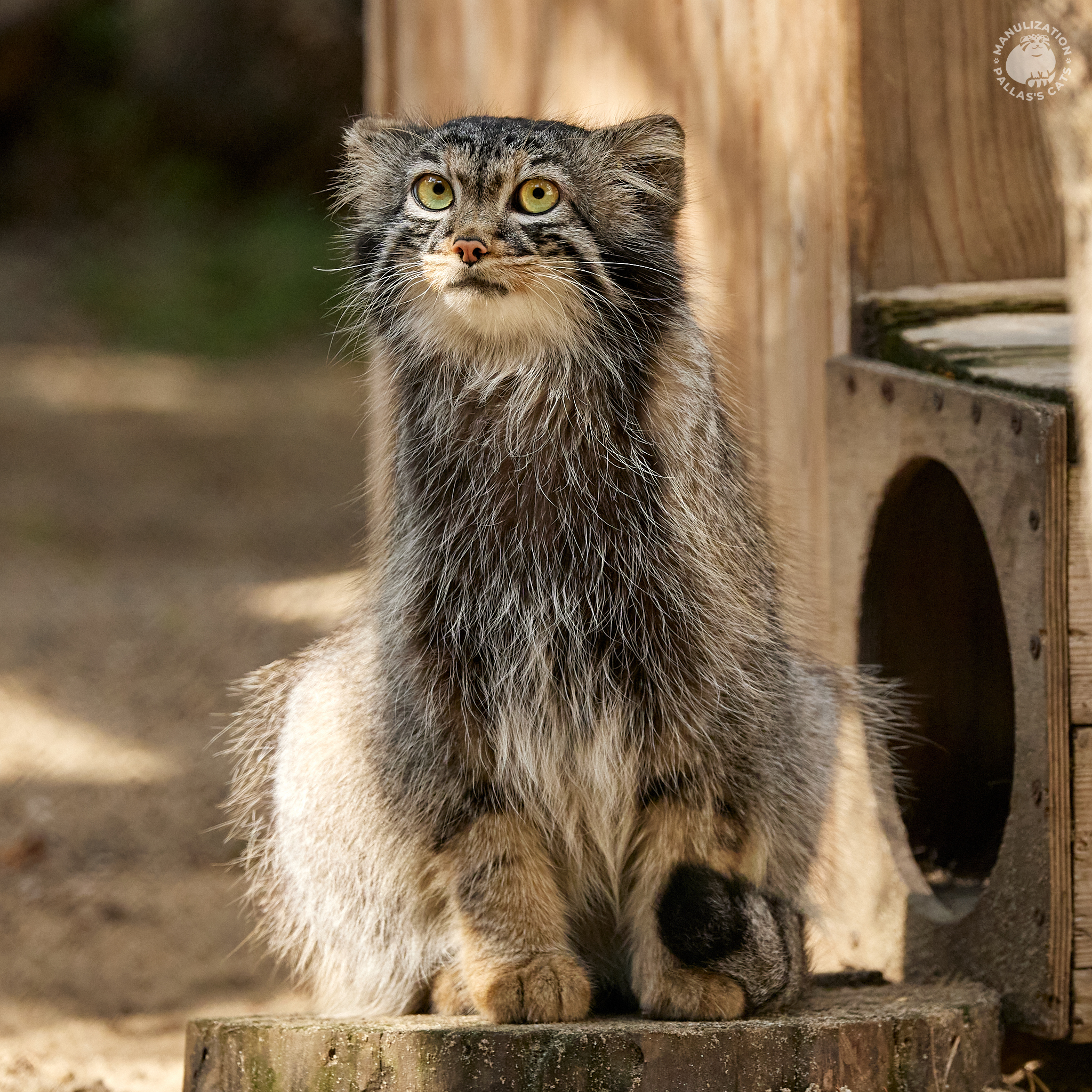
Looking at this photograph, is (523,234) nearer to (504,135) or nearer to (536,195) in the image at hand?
(536,195)

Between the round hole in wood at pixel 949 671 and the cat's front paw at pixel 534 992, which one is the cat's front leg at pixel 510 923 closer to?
the cat's front paw at pixel 534 992

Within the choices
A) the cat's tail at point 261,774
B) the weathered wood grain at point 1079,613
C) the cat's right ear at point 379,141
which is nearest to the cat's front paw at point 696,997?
the weathered wood grain at point 1079,613

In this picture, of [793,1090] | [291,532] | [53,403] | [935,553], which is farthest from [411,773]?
[53,403]

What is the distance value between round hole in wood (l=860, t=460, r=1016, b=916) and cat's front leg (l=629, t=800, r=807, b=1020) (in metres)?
1.05

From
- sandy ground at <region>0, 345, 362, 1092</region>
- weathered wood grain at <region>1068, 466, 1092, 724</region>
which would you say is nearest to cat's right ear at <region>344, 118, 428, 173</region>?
sandy ground at <region>0, 345, 362, 1092</region>

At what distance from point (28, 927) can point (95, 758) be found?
1.03 metres

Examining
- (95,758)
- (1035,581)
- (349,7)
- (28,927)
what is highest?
(349,7)

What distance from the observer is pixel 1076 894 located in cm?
253

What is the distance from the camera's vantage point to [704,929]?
89.8 inches

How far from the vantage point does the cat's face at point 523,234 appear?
2299mm

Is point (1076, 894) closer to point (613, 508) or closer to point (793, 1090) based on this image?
point (793, 1090)

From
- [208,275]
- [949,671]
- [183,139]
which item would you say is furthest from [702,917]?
[183,139]

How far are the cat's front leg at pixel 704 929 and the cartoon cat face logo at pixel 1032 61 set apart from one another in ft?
4.29

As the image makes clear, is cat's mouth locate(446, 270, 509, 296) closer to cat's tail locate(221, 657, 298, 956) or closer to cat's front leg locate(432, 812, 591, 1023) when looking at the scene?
cat's front leg locate(432, 812, 591, 1023)
